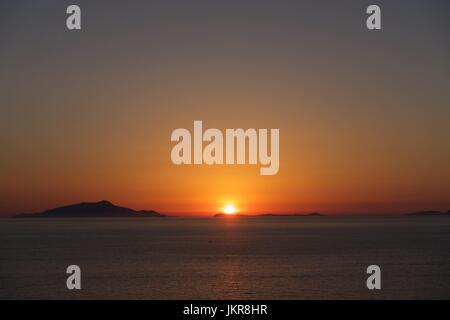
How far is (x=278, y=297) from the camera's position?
58969 millimetres
